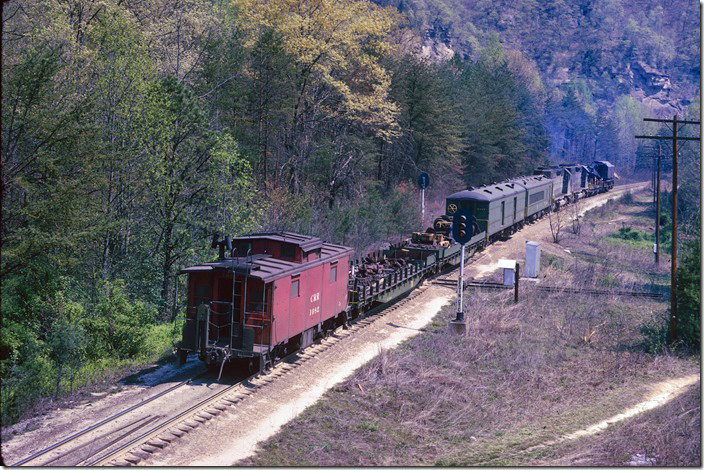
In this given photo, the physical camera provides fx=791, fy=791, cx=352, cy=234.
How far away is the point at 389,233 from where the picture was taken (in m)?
46.3

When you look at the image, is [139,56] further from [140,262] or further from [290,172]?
[290,172]

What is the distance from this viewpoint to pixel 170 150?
29.2 metres

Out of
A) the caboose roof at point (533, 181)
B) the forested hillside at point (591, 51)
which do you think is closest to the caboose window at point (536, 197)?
the caboose roof at point (533, 181)

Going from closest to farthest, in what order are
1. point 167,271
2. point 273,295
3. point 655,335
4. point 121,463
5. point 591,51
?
point 121,463, point 273,295, point 655,335, point 167,271, point 591,51

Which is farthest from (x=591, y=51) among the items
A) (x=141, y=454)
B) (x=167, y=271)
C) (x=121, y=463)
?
(x=121, y=463)

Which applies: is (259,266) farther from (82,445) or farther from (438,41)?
(438,41)

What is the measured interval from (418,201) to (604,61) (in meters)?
112

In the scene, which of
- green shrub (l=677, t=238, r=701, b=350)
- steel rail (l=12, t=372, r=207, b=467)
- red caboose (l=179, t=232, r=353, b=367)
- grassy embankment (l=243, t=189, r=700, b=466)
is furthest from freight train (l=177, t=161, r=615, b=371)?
green shrub (l=677, t=238, r=701, b=350)

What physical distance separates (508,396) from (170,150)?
15.2 metres

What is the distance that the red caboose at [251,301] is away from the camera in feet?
66.7

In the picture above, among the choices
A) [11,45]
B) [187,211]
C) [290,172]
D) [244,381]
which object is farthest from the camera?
[290,172]

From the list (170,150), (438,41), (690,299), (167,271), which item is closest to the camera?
(690,299)

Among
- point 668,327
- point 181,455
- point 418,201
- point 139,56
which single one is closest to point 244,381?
point 181,455

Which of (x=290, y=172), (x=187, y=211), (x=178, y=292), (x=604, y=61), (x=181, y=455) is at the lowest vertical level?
(x=181, y=455)
